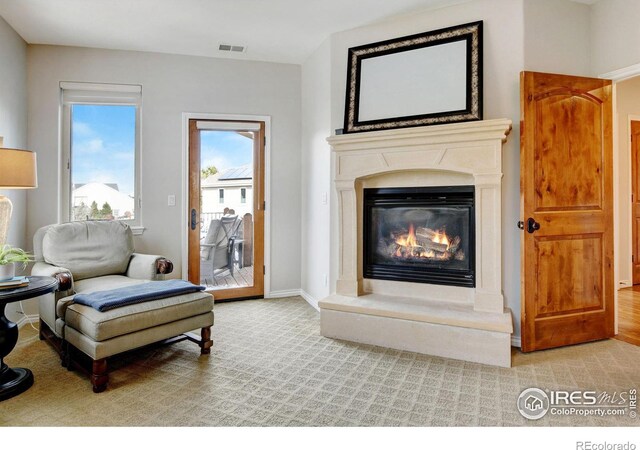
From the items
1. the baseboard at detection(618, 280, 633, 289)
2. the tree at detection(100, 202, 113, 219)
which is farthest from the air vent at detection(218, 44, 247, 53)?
the baseboard at detection(618, 280, 633, 289)

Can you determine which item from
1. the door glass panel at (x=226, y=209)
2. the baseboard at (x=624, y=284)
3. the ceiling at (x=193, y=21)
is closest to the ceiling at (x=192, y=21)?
the ceiling at (x=193, y=21)

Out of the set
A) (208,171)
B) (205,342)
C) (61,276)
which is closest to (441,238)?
(205,342)

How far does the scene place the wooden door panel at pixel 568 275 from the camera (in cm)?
291

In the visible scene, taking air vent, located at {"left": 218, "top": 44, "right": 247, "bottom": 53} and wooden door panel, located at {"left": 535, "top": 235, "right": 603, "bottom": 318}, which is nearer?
wooden door panel, located at {"left": 535, "top": 235, "right": 603, "bottom": 318}

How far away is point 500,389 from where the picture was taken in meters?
2.29

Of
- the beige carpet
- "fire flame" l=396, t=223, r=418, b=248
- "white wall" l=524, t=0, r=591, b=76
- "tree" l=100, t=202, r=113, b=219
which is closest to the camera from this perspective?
the beige carpet

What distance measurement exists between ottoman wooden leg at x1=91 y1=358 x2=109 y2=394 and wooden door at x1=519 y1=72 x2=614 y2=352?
113 inches

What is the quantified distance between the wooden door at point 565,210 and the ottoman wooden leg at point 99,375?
113 inches

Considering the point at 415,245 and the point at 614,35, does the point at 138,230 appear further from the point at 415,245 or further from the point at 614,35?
the point at 614,35

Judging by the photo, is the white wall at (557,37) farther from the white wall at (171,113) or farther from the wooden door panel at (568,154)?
the white wall at (171,113)

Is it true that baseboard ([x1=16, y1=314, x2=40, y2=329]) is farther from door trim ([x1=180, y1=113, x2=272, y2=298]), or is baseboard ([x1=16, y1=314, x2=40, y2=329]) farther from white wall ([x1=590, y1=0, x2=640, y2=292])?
white wall ([x1=590, y1=0, x2=640, y2=292])

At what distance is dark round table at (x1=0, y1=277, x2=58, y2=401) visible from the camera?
7.16 feet
